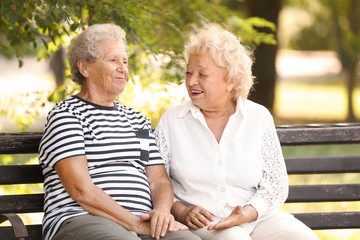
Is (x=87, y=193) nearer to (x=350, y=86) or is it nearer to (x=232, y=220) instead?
(x=232, y=220)

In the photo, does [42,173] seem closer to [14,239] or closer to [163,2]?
[14,239]

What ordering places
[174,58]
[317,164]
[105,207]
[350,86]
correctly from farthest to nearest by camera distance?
[350,86] → [174,58] → [317,164] → [105,207]

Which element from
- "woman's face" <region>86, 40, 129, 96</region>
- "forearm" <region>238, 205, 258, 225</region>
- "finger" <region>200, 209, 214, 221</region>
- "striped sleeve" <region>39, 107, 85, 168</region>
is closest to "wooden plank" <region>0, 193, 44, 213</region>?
"striped sleeve" <region>39, 107, 85, 168</region>

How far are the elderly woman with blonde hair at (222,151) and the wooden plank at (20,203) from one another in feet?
2.73

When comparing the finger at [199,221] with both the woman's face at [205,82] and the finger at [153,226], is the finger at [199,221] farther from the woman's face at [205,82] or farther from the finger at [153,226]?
the woman's face at [205,82]

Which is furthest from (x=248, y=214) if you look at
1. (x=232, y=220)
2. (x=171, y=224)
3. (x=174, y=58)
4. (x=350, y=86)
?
(x=350, y=86)

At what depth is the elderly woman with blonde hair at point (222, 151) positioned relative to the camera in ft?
10.8

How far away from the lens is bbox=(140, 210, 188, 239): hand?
305cm

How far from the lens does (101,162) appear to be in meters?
3.18

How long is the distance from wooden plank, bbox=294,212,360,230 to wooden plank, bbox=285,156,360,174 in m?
0.29

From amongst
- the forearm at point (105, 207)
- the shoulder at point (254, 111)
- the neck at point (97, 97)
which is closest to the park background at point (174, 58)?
the neck at point (97, 97)

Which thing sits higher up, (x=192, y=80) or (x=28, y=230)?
(x=192, y=80)

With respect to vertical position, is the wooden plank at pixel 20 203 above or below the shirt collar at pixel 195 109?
below

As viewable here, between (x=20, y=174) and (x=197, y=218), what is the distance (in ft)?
3.65
